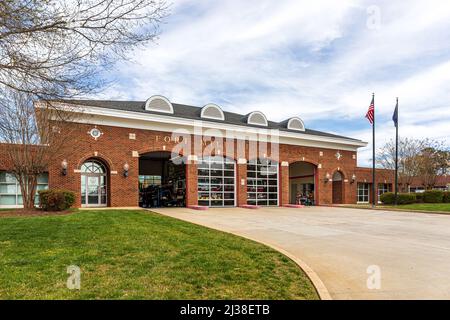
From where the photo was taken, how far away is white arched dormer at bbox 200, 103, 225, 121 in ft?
83.9

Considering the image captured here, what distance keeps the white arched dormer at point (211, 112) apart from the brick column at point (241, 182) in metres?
3.81

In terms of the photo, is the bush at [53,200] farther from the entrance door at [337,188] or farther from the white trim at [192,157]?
the entrance door at [337,188]

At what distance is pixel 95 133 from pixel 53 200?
5.57 meters

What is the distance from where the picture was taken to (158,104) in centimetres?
2353

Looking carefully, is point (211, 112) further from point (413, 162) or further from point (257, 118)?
point (413, 162)

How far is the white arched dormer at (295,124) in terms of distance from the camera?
30.0 metres

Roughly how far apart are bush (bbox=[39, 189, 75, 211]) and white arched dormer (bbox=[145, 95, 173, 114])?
8.78m

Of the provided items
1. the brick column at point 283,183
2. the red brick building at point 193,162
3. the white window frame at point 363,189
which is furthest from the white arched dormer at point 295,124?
the white window frame at point 363,189

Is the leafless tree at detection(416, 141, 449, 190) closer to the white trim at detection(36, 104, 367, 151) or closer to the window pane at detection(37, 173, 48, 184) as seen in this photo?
the white trim at detection(36, 104, 367, 151)

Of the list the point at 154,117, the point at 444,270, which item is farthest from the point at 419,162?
the point at 444,270

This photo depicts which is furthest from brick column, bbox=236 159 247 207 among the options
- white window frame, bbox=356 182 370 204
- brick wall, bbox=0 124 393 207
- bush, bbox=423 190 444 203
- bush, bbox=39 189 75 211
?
bush, bbox=423 190 444 203
